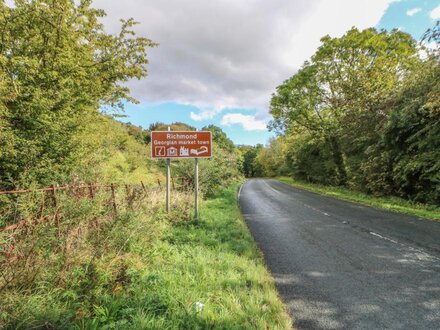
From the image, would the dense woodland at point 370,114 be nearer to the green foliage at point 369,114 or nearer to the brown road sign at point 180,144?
the green foliage at point 369,114

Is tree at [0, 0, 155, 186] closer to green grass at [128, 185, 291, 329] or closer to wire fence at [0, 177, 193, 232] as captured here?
wire fence at [0, 177, 193, 232]

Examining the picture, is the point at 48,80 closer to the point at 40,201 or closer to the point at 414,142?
the point at 40,201

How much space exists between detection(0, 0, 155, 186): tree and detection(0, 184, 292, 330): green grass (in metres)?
2.67

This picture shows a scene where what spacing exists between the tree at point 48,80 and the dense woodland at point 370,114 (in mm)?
11571

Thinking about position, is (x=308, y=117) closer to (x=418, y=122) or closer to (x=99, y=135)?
(x=418, y=122)

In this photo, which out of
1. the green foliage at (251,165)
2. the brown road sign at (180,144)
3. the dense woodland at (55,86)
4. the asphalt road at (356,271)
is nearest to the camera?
the asphalt road at (356,271)

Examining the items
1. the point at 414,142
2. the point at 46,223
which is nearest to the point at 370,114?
the point at 414,142

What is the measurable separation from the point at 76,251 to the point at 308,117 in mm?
23821

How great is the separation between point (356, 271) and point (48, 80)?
8519mm

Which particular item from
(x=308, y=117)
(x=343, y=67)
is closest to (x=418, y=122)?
(x=343, y=67)

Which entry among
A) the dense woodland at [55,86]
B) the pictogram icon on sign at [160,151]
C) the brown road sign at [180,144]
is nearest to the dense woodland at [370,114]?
the brown road sign at [180,144]

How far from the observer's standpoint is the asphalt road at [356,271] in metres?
3.45

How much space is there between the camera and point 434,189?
39.7 ft

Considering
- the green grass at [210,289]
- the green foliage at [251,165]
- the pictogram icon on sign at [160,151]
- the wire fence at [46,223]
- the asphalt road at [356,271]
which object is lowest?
the asphalt road at [356,271]
